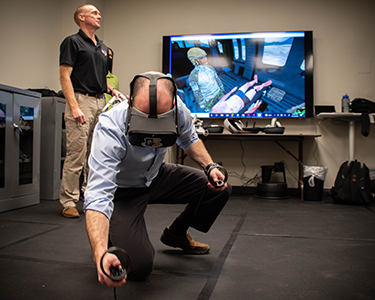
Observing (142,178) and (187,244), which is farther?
(187,244)

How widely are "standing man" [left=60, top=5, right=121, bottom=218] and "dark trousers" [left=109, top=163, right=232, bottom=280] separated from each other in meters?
1.11

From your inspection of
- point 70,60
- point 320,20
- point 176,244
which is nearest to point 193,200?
point 176,244

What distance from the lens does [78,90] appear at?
95.3 inches

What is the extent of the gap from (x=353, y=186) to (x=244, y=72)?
1.78 meters

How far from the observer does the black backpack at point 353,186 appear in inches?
120

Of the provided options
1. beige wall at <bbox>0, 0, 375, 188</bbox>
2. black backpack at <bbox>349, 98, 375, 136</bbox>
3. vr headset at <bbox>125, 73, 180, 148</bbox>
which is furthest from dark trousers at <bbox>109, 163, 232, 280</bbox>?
beige wall at <bbox>0, 0, 375, 188</bbox>

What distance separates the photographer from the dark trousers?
1274mm

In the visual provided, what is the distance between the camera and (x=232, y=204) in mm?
3072

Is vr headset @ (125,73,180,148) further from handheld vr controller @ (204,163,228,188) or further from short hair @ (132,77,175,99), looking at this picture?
handheld vr controller @ (204,163,228,188)

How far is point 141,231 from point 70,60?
5.24ft

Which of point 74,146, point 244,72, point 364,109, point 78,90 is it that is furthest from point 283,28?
point 74,146

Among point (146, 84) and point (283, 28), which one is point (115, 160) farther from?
point (283, 28)

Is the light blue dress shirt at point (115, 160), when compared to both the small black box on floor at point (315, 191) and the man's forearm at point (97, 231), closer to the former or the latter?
the man's forearm at point (97, 231)

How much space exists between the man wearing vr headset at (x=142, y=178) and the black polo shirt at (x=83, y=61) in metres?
1.24
